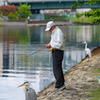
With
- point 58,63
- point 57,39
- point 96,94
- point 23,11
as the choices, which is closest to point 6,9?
point 23,11

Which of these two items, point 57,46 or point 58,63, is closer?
point 57,46

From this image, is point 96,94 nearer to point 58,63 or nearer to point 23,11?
point 58,63

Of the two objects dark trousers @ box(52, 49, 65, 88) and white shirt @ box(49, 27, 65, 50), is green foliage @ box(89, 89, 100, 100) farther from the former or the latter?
white shirt @ box(49, 27, 65, 50)

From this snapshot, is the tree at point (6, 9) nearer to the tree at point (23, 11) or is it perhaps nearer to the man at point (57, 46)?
the tree at point (23, 11)

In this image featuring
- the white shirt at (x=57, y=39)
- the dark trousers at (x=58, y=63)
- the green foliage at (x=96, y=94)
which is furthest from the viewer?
the dark trousers at (x=58, y=63)

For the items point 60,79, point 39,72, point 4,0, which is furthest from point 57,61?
point 4,0

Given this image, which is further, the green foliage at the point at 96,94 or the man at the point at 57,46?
the man at the point at 57,46

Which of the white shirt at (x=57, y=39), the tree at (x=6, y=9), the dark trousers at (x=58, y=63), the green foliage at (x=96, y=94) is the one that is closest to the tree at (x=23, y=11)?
the tree at (x=6, y=9)

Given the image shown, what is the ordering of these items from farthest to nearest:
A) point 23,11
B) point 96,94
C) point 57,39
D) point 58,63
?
point 23,11 < point 58,63 < point 57,39 < point 96,94

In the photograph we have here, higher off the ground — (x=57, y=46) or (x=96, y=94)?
(x=57, y=46)

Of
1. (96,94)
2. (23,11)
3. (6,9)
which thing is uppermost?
(6,9)

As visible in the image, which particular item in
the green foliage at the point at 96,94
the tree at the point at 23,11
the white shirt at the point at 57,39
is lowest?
the green foliage at the point at 96,94

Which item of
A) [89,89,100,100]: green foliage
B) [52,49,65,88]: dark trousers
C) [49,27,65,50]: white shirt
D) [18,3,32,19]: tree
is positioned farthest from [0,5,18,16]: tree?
[89,89,100,100]: green foliage

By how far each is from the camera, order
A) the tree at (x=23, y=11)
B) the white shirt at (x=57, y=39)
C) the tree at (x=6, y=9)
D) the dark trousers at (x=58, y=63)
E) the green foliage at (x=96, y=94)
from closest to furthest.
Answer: the green foliage at (x=96, y=94) < the white shirt at (x=57, y=39) < the dark trousers at (x=58, y=63) < the tree at (x=23, y=11) < the tree at (x=6, y=9)
